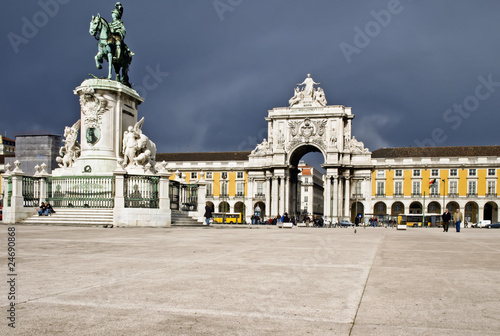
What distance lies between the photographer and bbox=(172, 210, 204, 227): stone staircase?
77.5 ft

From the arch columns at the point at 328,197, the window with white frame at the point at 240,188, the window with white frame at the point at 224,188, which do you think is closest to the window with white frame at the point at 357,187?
the arch columns at the point at 328,197

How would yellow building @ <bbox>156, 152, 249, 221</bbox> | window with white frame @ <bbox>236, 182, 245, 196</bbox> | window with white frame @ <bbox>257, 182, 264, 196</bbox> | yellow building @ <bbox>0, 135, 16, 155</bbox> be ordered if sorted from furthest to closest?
yellow building @ <bbox>0, 135, 16, 155</bbox> → yellow building @ <bbox>156, 152, 249, 221</bbox> → window with white frame @ <bbox>236, 182, 245, 196</bbox> → window with white frame @ <bbox>257, 182, 264, 196</bbox>

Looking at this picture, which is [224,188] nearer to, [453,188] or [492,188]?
[453,188]

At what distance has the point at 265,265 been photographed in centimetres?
761

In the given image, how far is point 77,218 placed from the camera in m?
21.1

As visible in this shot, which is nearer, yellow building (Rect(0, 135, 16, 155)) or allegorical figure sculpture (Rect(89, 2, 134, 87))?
allegorical figure sculpture (Rect(89, 2, 134, 87))

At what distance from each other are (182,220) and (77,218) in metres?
5.31

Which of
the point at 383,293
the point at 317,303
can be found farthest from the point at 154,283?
the point at 383,293

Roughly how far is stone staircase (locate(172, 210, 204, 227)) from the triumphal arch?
50.2 meters

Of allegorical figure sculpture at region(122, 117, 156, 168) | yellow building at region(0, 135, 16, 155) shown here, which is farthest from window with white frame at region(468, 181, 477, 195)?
yellow building at region(0, 135, 16, 155)

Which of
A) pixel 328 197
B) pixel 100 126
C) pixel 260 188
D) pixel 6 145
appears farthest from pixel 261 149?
pixel 6 145

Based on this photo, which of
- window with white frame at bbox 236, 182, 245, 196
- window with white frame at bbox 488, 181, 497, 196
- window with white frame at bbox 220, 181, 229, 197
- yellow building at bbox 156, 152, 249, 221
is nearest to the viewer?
window with white frame at bbox 488, 181, 497, 196

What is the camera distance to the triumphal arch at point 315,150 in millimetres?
75812

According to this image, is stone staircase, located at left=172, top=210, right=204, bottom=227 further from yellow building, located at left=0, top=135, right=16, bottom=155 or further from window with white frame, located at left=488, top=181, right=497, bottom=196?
yellow building, located at left=0, top=135, right=16, bottom=155
